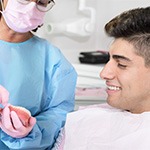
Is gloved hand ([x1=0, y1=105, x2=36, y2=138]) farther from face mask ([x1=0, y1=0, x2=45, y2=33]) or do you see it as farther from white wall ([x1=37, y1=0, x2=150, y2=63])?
white wall ([x1=37, y1=0, x2=150, y2=63])

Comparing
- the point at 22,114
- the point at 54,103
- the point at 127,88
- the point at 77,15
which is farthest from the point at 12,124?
the point at 77,15

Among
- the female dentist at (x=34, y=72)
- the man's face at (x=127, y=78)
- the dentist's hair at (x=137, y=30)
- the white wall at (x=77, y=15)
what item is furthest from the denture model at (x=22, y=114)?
the white wall at (x=77, y=15)

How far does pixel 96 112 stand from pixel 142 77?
30 cm

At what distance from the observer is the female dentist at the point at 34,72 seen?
142cm

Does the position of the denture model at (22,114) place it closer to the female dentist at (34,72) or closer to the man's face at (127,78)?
the female dentist at (34,72)

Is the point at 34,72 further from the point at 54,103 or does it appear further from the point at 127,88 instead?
the point at 127,88

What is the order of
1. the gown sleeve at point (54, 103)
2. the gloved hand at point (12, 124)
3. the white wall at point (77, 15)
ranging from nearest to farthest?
the gloved hand at point (12, 124), the gown sleeve at point (54, 103), the white wall at point (77, 15)

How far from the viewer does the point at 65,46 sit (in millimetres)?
2623

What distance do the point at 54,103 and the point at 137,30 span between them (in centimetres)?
48

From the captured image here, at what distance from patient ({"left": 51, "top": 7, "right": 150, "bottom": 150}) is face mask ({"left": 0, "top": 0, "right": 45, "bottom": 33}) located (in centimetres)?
35

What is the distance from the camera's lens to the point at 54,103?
146cm

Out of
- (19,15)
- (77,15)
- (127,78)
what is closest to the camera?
(127,78)

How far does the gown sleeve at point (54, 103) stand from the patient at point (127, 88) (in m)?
0.13

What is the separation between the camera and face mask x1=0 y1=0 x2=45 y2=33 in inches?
56.6
